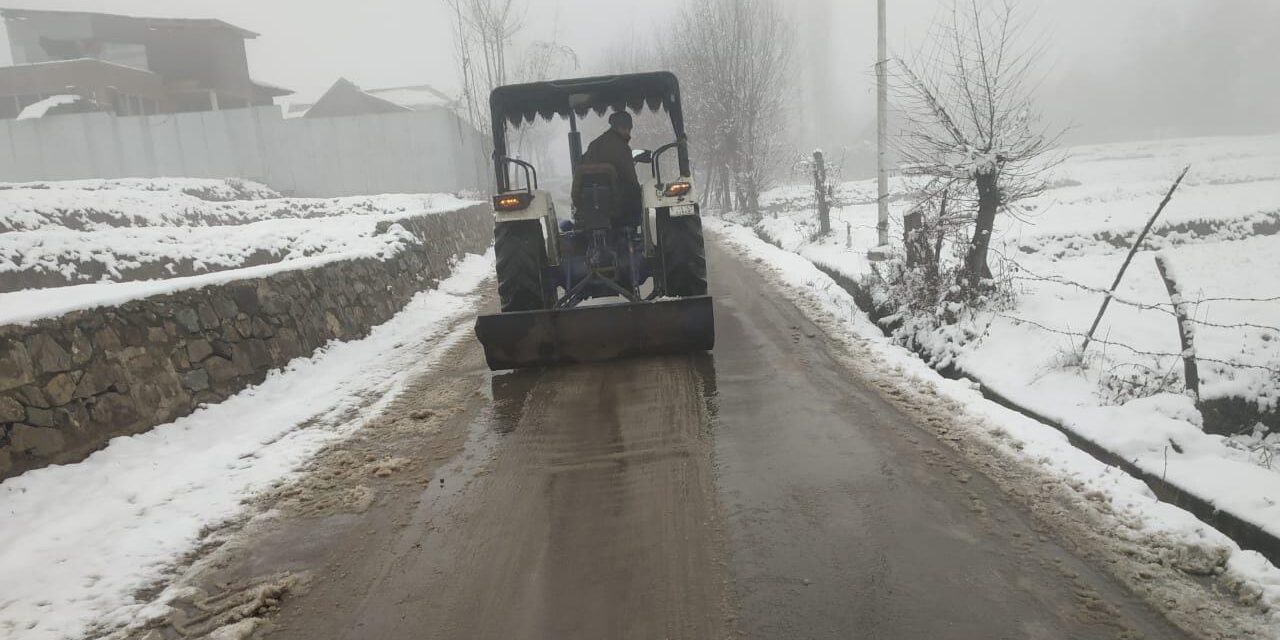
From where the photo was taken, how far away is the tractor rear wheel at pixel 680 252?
7.36 metres

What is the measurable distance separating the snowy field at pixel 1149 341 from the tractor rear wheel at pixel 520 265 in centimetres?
371

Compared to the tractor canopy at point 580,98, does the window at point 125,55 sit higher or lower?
higher

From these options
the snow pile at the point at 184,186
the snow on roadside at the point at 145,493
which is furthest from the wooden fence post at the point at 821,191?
the snow pile at the point at 184,186

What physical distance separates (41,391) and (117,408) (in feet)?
1.87

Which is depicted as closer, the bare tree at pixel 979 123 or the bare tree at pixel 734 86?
the bare tree at pixel 979 123

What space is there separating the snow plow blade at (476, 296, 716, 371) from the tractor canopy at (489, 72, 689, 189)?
5.42ft

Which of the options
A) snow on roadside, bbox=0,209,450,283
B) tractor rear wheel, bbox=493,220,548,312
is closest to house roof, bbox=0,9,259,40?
snow on roadside, bbox=0,209,450,283

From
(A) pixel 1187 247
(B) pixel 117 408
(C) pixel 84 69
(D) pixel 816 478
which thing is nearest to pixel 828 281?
(A) pixel 1187 247

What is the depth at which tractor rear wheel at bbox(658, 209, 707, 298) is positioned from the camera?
736 centimetres

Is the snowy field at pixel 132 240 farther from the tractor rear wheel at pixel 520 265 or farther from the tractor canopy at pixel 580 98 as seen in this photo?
the tractor rear wheel at pixel 520 265

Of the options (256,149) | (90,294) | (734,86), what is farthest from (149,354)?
(256,149)

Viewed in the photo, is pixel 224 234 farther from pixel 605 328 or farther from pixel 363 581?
pixel 363 581

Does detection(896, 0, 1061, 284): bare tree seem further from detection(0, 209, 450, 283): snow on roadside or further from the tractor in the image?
detection(0, 209, 450, 283): snow on roadside

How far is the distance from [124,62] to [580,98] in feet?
130
